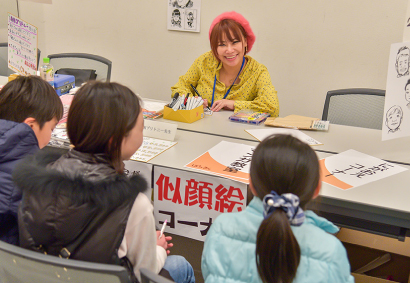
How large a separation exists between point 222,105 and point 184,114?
0.35 meters

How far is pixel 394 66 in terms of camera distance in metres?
1.67

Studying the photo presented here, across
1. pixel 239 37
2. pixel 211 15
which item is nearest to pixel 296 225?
pixel 239 37

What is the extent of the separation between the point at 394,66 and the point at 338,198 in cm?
73

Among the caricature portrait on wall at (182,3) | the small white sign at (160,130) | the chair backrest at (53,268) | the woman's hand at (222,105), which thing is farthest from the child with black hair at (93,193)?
the caricature portrait on wall at (182,3)

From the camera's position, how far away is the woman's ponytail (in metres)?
0.81

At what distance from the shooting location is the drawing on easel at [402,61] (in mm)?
1642

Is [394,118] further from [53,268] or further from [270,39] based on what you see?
[270,39]

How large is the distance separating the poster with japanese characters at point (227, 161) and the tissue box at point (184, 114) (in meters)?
0.35

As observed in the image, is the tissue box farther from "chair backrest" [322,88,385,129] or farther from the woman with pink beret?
"chair backrest" [322,88,385,129]

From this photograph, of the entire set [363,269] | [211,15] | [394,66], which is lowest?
[363,269]

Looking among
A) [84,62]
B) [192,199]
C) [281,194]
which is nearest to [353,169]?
[192,199]

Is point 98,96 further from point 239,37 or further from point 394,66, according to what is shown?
point 239,37

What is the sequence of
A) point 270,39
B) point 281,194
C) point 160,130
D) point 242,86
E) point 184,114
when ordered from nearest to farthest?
point 281,194, point 160,130, point 184,114, point 242,86, point 270,39

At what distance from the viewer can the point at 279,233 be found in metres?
0.81
